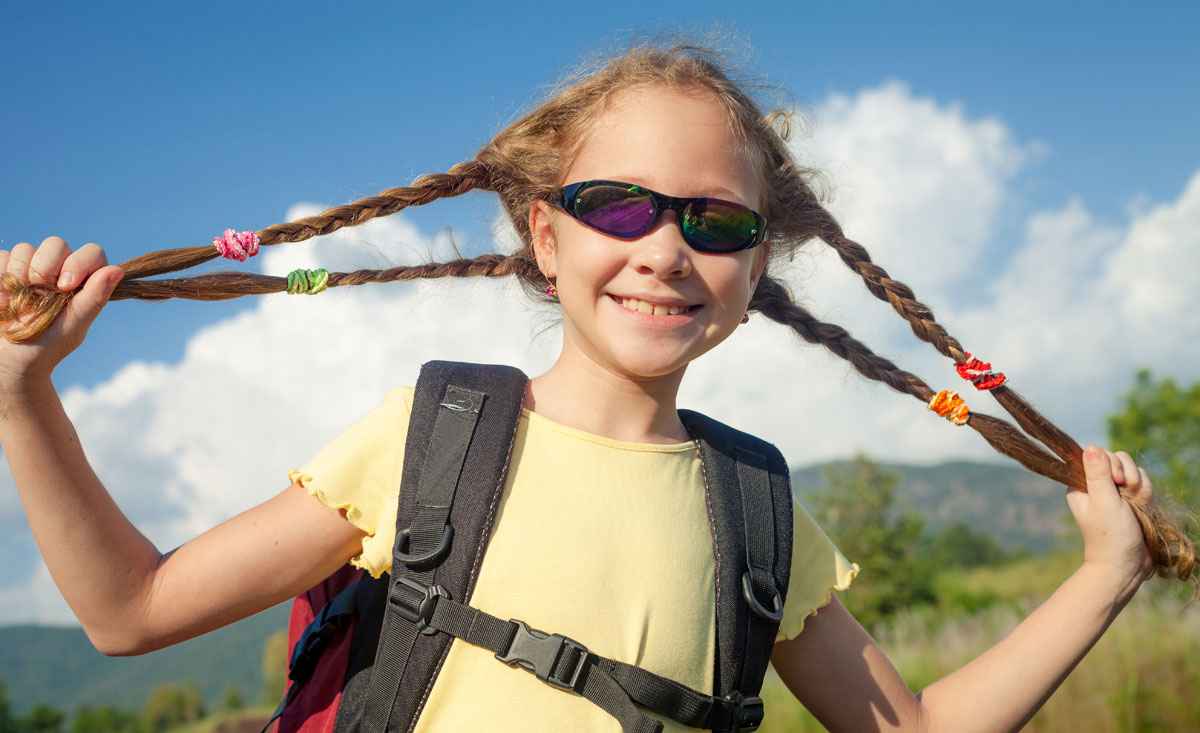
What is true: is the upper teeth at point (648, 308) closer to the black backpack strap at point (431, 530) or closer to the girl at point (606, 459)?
the girl at point (606, 459)

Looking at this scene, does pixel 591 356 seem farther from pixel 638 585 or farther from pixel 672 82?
pixel 672 82

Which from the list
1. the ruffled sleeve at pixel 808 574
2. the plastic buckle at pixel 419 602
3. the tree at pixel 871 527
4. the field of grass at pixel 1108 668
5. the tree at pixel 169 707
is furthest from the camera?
the tree at pixel 169 707

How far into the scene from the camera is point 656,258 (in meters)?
1.98

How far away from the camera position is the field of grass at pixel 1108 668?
6.50 m

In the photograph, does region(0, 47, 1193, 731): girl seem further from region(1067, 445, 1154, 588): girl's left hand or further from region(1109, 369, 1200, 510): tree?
region(1109, 369, 1200, 510): tree

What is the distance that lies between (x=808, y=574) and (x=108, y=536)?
164cm

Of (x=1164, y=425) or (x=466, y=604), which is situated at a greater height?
(x=1164, y=425)

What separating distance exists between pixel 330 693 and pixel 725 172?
1.56 meters

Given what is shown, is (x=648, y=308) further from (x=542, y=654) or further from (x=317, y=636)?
(x=317, y=636)

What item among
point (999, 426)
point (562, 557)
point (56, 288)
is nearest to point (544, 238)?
point (562, 557)

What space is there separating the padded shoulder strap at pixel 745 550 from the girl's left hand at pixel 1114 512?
88 centimetres

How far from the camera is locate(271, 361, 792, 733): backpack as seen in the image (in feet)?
5.77

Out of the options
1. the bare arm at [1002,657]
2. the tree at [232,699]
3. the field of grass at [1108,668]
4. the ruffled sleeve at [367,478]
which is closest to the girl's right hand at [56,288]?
the ruffled sleeve at [367,478]

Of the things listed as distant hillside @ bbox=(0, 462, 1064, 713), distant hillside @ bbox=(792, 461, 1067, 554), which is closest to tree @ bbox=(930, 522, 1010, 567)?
distant hillside @ bbox=(0, 462, 1064, 713)
